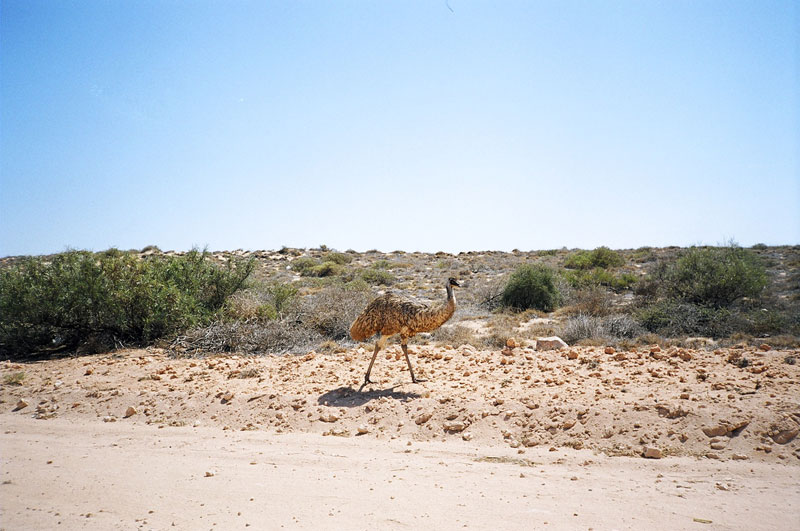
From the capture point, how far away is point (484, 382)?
8141 mm

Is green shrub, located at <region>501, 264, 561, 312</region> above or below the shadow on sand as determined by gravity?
above

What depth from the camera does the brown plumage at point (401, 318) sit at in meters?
8.18

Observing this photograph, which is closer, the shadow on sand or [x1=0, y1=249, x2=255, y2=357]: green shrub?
the shadow on sand

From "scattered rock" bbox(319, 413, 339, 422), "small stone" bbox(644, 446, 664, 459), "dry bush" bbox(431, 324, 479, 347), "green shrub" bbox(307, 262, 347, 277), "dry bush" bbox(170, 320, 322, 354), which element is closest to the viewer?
"small stone" bbox(644, 446, 664, 459)

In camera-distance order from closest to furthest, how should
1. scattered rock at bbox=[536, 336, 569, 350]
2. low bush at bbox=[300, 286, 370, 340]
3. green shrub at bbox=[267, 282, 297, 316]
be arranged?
scattered rock at bbox=[536, 336, 569, 350]
low bush at bbox=[300, 286, 370, 340]
green shrub at bbox=[267, 282, 297, 316]

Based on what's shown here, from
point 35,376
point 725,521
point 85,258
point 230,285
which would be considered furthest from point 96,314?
point 725,521

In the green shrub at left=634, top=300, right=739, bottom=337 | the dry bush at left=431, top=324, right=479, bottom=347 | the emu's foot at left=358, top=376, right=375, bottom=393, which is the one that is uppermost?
the green shrub at left=634, top=300, right=739, bottom=337

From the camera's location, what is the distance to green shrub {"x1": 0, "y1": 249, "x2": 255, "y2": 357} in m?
11.8

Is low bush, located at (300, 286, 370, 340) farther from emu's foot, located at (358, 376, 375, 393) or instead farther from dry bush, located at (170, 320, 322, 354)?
emu's foot, located at (358, 376, 375, 393)

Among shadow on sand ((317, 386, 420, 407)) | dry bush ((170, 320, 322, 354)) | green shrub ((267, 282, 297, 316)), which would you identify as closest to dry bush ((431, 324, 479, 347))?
dry bush ((170, 320, 322, 354))

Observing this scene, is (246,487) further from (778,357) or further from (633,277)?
(633,277)

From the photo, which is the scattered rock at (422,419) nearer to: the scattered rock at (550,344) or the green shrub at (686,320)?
the scattered rock at (550,344)

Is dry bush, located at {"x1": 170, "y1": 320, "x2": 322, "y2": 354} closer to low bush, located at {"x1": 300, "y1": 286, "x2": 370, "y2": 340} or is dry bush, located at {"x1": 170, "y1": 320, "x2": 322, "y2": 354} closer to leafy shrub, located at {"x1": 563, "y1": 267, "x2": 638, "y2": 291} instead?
low bush, located at {"x1": 300, "y1": 286, "x2": 370, "y2": 340}

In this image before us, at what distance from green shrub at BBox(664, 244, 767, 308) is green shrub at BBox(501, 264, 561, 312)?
11.1 ft
